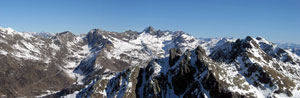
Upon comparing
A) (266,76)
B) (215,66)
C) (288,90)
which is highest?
(215,66)

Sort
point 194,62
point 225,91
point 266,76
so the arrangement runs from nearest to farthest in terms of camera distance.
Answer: point 225,91, point 266,76, point 194,62

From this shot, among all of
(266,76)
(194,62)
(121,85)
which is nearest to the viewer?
(266,76)

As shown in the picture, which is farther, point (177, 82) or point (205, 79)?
point (177, 82)

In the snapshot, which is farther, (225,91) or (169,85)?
(169,85)

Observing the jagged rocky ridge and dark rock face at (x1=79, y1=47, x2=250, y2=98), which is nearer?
the jagged rocky ridge

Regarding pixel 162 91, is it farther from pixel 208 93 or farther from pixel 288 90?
pixel 288 90

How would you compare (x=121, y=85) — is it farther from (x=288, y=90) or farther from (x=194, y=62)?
→ (x=288, y=90)

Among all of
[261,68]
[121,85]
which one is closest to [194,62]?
[261,68]

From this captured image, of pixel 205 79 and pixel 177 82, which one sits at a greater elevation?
pixel 205 79

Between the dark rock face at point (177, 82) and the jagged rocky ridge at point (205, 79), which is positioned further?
the dark rock face at point (177, 82)

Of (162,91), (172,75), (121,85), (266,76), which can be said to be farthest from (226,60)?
(121,85)

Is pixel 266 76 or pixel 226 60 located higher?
pixel 226 60
